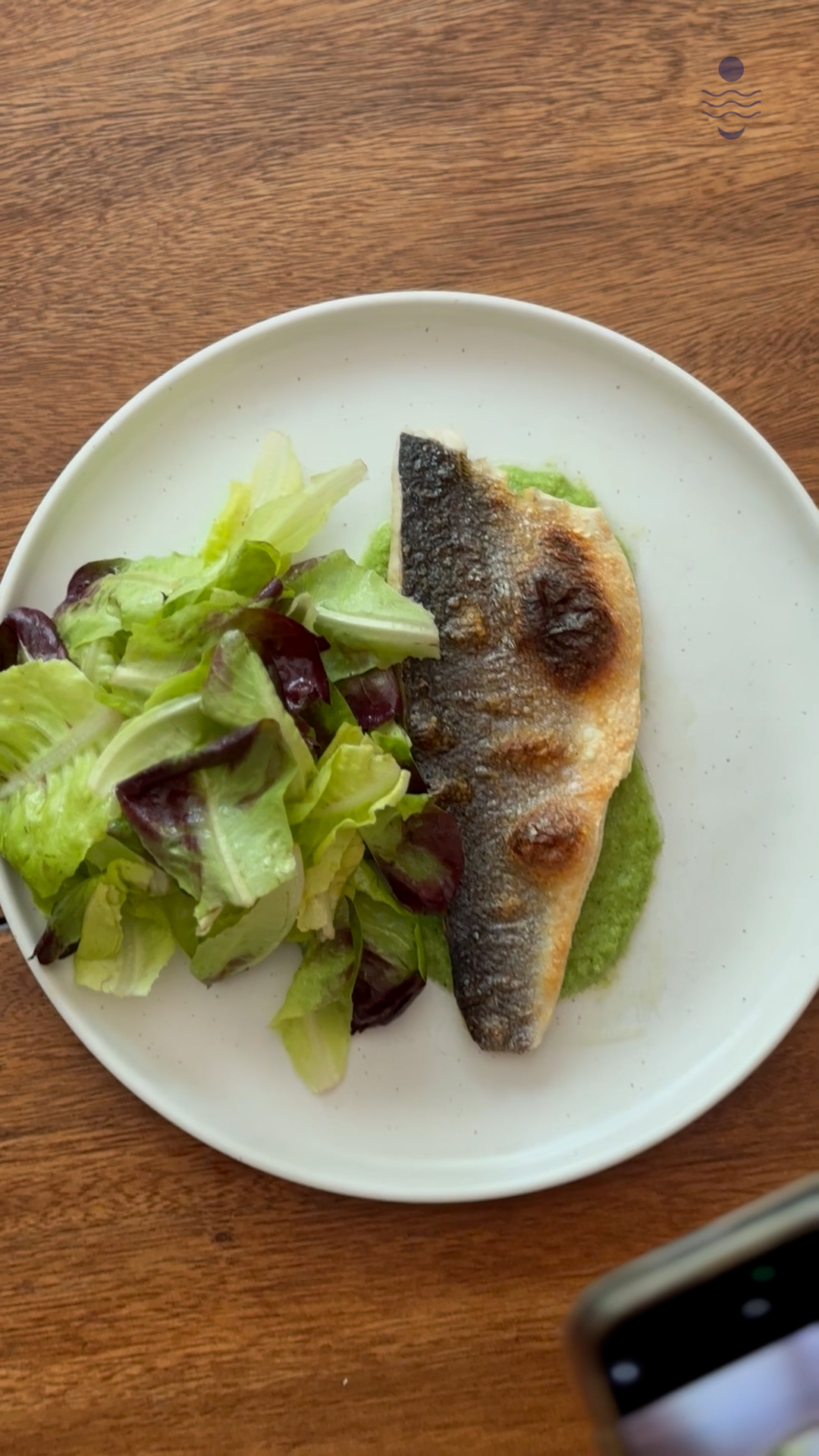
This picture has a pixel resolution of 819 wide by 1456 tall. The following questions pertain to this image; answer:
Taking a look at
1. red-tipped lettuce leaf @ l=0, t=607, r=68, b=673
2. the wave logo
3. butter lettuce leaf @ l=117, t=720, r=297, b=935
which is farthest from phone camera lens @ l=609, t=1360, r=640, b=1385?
the wave logo

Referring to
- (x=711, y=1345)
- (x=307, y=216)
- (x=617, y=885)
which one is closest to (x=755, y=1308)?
(x=711, y=1345)

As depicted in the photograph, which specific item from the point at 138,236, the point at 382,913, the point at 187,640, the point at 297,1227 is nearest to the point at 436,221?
the point at 138,236

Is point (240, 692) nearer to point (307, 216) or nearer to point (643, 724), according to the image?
point (643, 724)

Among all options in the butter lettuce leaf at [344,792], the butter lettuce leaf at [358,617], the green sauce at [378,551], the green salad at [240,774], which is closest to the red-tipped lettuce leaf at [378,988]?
the green salad at [240,774]

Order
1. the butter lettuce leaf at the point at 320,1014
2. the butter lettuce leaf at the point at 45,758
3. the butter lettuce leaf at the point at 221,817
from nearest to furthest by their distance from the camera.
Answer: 1. the butter lettuce leaf at the point at 221,817
2. the butter lettuce leaf at the point at 45,758
3. the butter lettuce leaf at the point at 320,1014

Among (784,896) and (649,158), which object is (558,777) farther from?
(649,158)

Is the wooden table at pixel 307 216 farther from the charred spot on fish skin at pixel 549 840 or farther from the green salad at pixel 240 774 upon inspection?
the charred spot on fish skin at pixel 549 840
